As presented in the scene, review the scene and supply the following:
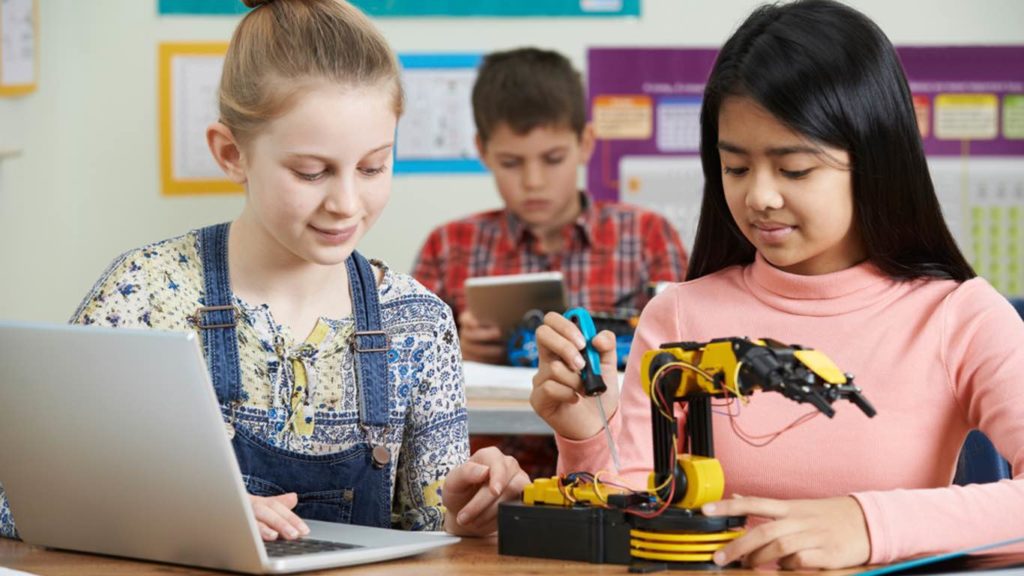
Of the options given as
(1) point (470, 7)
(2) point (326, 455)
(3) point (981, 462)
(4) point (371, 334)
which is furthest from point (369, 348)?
(1) point (470, 7)

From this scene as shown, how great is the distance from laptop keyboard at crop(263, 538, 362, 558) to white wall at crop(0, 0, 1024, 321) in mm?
2320

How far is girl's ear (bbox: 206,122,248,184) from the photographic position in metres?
1.48

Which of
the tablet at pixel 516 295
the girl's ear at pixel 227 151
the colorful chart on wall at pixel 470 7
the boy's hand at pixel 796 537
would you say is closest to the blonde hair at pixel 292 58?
the girl's ear at pixel 227 151

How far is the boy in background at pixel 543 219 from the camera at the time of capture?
10.1ft

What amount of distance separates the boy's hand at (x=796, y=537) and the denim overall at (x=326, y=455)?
0.49 meters

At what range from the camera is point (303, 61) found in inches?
56.2

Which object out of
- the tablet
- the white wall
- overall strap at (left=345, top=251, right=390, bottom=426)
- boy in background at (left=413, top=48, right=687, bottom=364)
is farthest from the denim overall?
the white wall

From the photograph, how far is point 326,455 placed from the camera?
1.46m

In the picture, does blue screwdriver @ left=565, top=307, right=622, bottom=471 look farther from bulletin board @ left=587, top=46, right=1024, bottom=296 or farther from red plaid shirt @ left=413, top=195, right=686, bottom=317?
bulletin board @ left=587, top=46, right=1024, bottom=296

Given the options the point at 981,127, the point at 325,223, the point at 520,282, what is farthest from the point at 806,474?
the point at 981,127

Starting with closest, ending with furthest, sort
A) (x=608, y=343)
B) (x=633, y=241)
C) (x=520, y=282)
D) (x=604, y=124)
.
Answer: (x=608, y=343) < (x=520, y=282) < (x=633, y=241) < (x=604, y=124)

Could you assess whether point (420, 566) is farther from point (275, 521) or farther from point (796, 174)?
point (796, 174)

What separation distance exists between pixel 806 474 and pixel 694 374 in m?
0.34

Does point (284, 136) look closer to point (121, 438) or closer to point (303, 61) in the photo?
point (303, 61)
